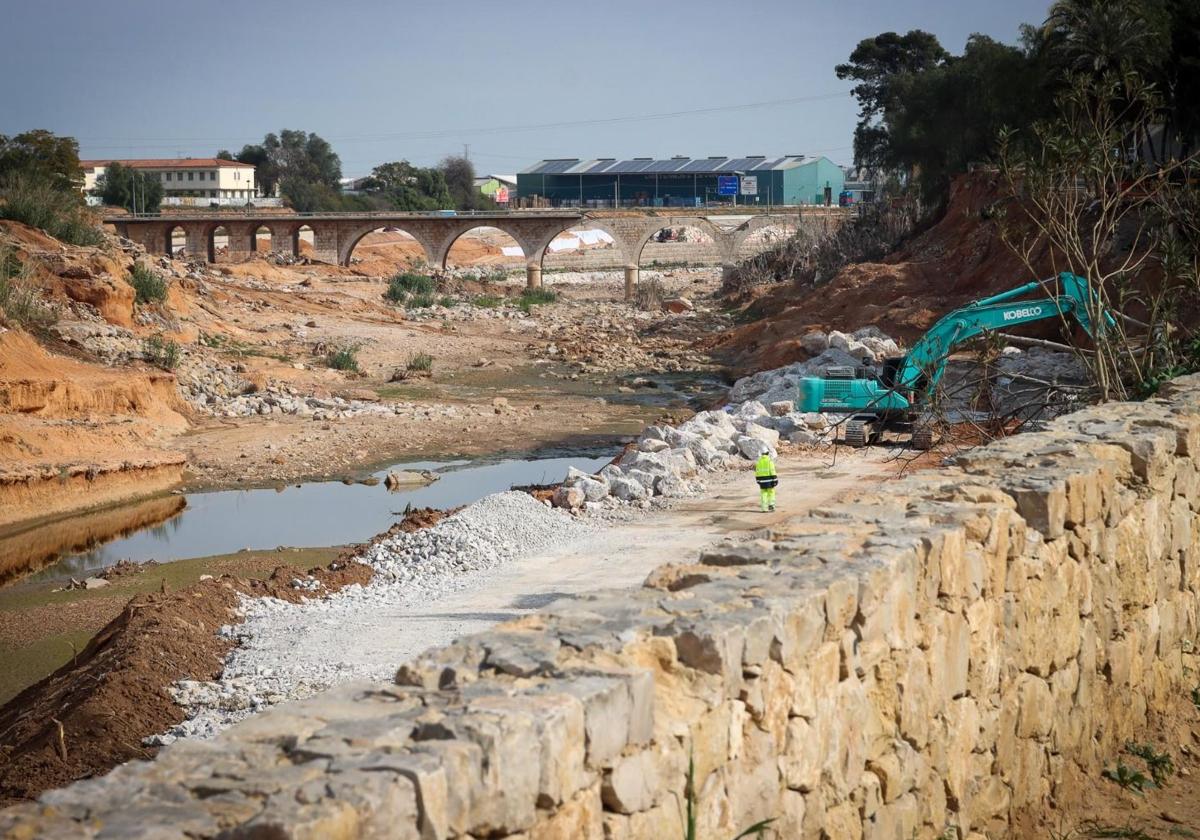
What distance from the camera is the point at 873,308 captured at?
126ft

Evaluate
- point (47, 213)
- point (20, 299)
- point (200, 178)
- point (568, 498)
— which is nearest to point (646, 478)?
point (568, 498)

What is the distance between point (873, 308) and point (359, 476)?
18.5 metres

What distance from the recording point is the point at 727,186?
3841 inches

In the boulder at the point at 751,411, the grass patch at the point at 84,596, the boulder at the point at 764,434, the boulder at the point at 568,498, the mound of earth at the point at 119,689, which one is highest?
the boulder at the point at 751,411

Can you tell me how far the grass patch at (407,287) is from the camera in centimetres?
5677

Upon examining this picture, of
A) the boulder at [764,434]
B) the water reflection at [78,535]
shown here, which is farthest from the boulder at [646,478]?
the water reflection at [78,535]

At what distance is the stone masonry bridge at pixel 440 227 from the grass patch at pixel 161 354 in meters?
38.7

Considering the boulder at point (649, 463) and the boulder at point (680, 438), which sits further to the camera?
the boulder at point (680, 438)

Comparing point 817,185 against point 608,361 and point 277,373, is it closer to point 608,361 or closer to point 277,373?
point 608,361

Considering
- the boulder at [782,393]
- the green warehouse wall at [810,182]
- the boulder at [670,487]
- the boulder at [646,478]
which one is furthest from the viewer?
the green warehouse wall at [810,182]

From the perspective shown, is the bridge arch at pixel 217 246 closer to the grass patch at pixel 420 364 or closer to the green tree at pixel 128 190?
the green tree at pixel 128 190

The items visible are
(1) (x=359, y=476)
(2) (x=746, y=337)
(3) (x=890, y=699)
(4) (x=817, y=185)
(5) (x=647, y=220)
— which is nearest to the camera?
(3) (x=890, y=699)

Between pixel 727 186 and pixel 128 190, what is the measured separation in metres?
39.4

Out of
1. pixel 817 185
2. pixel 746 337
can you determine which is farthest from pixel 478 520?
pixel 817 185
